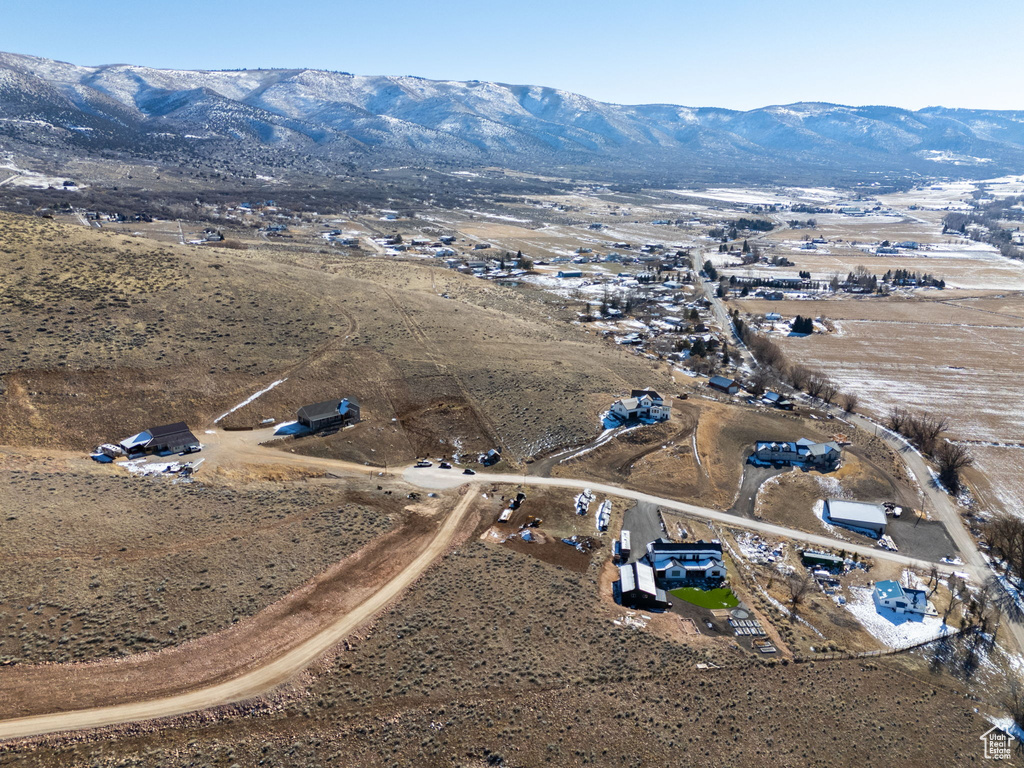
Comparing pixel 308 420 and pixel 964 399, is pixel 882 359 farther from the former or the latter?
pixel 308 420

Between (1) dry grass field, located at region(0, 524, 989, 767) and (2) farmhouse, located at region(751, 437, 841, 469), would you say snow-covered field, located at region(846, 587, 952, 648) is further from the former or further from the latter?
(2) farmhouse, located at region(751, 437, 841, 469)

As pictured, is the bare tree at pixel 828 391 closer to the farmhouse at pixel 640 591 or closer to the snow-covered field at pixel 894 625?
the snow-covered field at pixel 894 625

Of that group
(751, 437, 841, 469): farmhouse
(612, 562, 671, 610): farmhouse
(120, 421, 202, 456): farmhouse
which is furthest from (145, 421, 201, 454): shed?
(751, 437, 841, 469): farmhouse

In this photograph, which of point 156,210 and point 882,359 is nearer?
point 882,359

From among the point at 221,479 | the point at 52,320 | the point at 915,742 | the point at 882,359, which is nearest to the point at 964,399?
the point at 882,359

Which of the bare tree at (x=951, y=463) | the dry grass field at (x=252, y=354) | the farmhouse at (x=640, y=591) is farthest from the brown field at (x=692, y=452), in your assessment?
the farmhouse at (x=640, y=591)

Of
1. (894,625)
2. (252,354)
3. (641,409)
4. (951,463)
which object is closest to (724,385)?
(641,409)

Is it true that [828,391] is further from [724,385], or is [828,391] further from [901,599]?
[901,599]
